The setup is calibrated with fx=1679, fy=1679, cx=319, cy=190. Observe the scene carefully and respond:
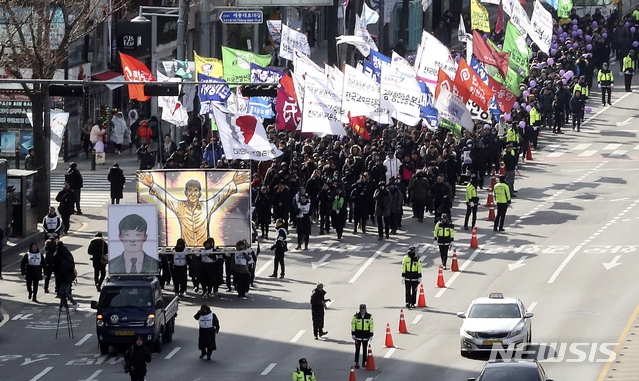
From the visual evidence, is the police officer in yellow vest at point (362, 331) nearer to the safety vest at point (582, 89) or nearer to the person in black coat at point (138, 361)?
the person in black coat at point (138, 361)

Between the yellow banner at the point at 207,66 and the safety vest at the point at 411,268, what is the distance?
43.6 ft

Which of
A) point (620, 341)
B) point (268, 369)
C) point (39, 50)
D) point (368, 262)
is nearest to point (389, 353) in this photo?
point (268, 369)

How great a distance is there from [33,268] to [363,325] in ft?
33.1

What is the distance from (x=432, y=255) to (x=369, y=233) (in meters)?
3.54

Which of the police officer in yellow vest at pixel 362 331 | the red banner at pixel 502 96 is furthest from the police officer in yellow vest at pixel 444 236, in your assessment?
the red banner at pixel 502 96

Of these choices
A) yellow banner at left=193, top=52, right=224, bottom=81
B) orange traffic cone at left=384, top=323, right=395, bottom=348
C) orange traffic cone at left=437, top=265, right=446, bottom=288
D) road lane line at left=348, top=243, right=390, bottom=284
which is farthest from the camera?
yellow banner at left=193, top=52, right=224, bottom=81

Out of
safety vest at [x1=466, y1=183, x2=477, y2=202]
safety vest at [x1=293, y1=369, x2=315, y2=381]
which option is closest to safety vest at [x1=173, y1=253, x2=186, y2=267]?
safety vest at [x1=466, y1=183, x2=477, y2=202]

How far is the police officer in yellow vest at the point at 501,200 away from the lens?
46469 millimetres

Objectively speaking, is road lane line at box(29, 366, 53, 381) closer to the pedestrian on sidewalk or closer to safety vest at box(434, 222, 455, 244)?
safety vest at box(434, 222, 455, 244)

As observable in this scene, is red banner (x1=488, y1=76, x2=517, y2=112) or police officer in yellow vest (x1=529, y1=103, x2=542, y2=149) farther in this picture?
police officer in yellow vest (x1=529, y1=103, x2=542, y2=149)

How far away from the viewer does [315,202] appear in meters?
47.9

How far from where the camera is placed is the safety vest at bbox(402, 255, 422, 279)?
1529 inches

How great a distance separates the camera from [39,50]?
156ft

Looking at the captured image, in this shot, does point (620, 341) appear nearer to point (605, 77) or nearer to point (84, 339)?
point (84, 339)
